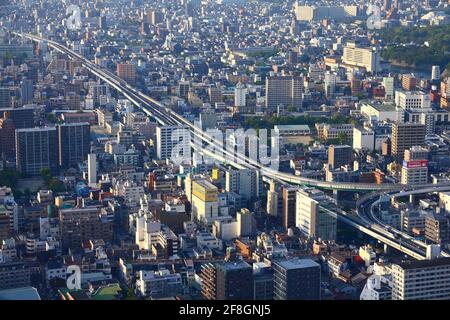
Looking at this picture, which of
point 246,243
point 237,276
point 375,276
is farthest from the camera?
point 246,243

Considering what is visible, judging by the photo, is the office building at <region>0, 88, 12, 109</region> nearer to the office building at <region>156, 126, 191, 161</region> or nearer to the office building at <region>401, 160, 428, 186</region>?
the office building at <region>156, 126, 191, 161</region>

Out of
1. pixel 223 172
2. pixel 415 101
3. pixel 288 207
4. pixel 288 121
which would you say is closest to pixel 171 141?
pixel 223 172

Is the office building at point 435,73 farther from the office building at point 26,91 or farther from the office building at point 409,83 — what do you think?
the office building at point 26,91

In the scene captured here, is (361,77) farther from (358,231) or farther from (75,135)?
(358,231)

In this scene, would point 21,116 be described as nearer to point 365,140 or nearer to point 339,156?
point 339,156
